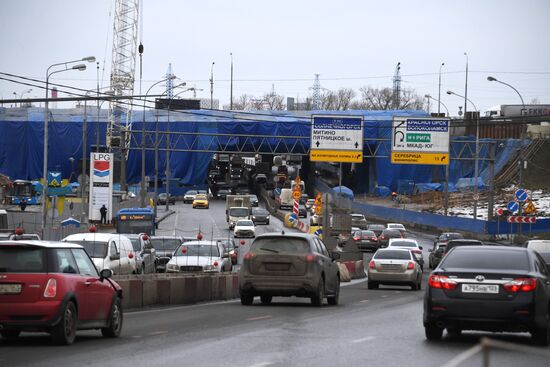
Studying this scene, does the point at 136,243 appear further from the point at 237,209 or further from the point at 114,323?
the point at 237,209

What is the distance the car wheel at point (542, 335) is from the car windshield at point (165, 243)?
1159 inches

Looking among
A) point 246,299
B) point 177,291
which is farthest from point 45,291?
point 177,291

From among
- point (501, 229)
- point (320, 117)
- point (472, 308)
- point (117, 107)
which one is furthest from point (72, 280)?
point (117, 107)

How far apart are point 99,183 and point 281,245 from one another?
171 ft

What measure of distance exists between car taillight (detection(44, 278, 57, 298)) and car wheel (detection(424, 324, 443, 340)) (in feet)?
17.4

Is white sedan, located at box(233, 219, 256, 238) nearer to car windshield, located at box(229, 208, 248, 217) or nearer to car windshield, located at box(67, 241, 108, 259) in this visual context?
car windshield, located at box(229, 208, 248, 217)

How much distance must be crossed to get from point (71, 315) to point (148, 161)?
326 ft

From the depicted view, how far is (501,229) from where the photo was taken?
247ft

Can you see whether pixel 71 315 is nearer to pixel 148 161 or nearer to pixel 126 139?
pixel 126 139

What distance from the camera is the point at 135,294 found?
2378 centimetres

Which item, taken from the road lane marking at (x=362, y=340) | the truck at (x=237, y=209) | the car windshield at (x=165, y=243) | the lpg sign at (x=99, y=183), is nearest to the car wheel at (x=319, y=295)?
the road lane marking at (x=362, y=340)

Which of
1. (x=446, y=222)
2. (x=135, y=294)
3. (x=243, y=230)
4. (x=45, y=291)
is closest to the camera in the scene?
(x=45, y=291)

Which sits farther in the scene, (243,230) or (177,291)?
(243,230)

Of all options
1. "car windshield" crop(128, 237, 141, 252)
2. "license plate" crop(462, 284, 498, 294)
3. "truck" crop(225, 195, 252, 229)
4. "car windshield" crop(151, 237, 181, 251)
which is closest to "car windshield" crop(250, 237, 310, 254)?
"license plate" crop(462, 284, 498, 294)
